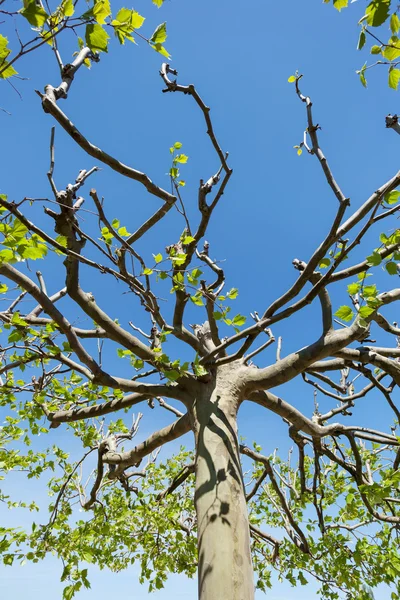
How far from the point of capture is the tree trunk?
2459 millimetres

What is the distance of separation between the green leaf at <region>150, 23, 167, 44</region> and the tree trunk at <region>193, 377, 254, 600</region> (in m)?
2.80

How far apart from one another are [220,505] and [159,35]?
10.3 ft

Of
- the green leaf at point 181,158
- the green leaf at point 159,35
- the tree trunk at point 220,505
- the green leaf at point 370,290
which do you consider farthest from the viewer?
the green leaf at point 181,158

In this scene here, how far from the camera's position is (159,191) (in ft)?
10.7

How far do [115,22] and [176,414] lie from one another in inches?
198

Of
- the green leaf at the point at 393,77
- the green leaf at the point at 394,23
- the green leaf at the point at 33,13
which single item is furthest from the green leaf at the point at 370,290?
the green leaf at the point at 33,13

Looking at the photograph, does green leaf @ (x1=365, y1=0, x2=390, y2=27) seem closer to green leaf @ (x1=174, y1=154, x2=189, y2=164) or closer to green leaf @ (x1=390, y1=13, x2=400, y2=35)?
green leaf @ (x1=390, y1=13, x2=400, y2=35)

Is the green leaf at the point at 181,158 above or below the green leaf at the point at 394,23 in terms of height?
above

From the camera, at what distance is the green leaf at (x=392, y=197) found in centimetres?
282

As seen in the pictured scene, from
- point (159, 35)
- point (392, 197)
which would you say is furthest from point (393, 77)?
point (159, 35)

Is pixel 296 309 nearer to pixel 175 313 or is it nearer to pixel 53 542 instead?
pixel 175 313

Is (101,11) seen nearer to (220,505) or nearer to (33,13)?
(33,13)

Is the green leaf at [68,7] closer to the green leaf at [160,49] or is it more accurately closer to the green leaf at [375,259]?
the green leaf at [160,49]

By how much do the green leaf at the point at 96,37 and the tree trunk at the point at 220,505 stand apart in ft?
9.15
